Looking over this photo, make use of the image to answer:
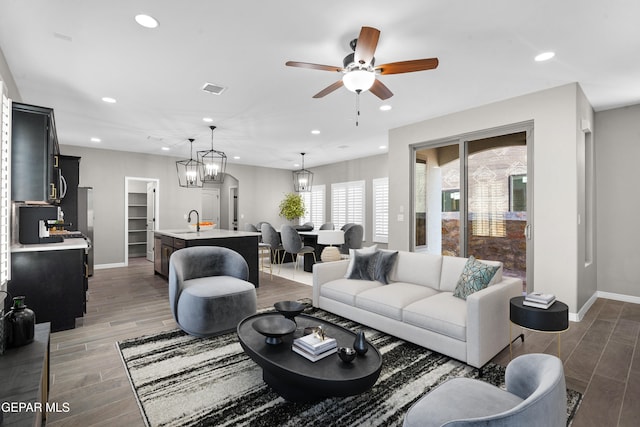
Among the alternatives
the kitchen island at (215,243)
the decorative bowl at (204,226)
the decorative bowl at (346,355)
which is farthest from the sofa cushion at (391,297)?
the decorative bowl at (204,226)

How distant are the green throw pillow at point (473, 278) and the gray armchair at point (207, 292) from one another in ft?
6.98

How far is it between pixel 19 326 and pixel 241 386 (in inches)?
54.1

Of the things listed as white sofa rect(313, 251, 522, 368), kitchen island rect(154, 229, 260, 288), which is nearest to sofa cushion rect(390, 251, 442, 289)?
white sofa rect(313, 251, 522, 368)

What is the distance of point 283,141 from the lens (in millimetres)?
6891

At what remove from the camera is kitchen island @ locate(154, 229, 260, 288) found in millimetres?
4941

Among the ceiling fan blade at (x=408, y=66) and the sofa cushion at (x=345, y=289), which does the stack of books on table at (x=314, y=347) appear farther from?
the ceiling fan blade at (x=408, y=66)

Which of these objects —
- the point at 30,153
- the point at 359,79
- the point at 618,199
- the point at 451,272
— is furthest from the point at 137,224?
the point at 618,199

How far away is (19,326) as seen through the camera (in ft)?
5.73

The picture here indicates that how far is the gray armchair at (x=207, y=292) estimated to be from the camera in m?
3.15

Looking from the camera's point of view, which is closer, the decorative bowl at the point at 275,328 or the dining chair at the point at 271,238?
the decorative bowl at the point at 275,328

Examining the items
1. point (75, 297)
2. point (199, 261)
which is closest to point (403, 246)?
point (199, 261)

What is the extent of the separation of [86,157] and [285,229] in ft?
16.5

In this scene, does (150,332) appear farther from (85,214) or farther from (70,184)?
(85,214)

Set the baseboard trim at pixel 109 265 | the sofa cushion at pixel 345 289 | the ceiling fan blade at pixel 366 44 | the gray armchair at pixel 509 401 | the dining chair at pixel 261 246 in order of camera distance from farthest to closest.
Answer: the baseboard trim at pixel 109 265
the dining chair at pixel 261 246
the sofa cushion at pixel 345 289
the ceiling fan blade at pixel 366 44
the gray armchair at pixel 509 401
